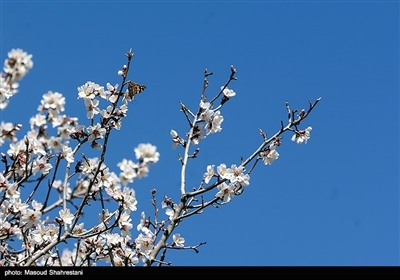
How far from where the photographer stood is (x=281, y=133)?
4.52m

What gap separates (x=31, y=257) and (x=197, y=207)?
Answer: 4.18 feet

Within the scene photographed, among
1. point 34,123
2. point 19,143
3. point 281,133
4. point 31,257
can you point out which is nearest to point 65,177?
point 31,257

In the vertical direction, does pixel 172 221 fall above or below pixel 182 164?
below

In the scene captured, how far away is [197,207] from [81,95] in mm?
1356

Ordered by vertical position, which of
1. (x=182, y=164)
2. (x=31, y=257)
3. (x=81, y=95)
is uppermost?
(x=81, y=95)

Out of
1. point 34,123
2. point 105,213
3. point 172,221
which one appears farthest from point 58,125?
point 172,221

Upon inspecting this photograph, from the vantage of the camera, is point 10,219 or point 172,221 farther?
point 10,219
